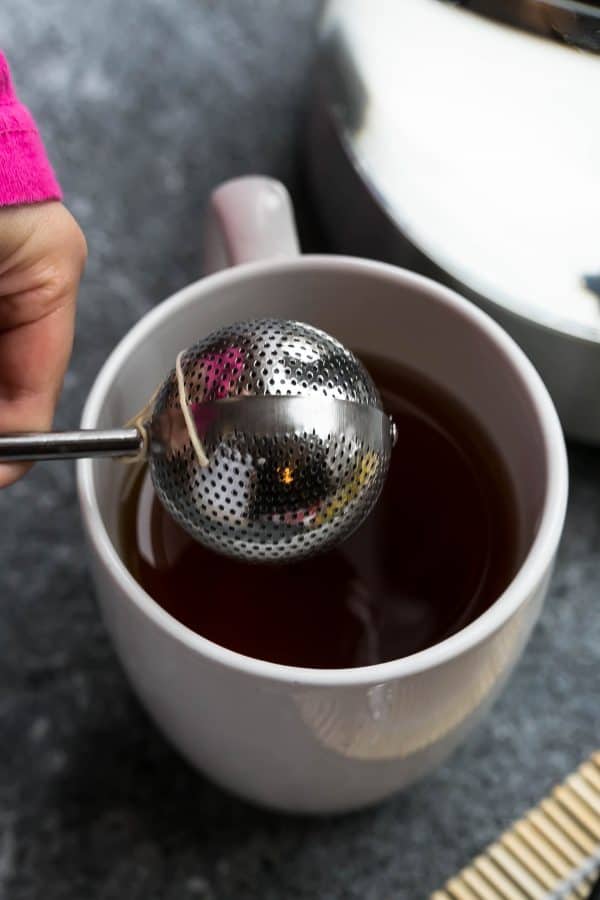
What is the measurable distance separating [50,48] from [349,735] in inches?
17.1

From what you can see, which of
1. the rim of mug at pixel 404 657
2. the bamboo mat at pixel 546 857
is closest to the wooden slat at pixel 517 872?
the bamboo mat at pixel 546 857

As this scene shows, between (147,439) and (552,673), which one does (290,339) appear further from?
(552,673)

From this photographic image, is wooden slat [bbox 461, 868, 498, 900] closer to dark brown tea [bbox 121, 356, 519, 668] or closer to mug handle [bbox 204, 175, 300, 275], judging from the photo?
dark brown tea [bbox 121, 356, 519, 668]

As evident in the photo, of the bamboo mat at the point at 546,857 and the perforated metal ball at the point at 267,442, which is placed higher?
the perforated metal ball at the point at 267,442

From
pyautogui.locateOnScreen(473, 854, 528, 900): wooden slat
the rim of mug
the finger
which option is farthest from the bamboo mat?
the finger

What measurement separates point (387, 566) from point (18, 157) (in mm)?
203

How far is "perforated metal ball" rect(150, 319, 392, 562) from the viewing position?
329mm

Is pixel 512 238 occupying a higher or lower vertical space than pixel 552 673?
higher

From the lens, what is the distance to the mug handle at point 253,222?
40 cm

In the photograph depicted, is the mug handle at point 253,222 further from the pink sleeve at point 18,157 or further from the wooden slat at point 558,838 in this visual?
the wooden slat at point 558,838

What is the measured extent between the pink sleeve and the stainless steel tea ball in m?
0.09

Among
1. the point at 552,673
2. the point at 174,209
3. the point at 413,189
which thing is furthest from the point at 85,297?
the point at 552,673

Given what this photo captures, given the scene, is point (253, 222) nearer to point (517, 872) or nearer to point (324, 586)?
point (324, 586)

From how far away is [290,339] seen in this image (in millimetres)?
350
